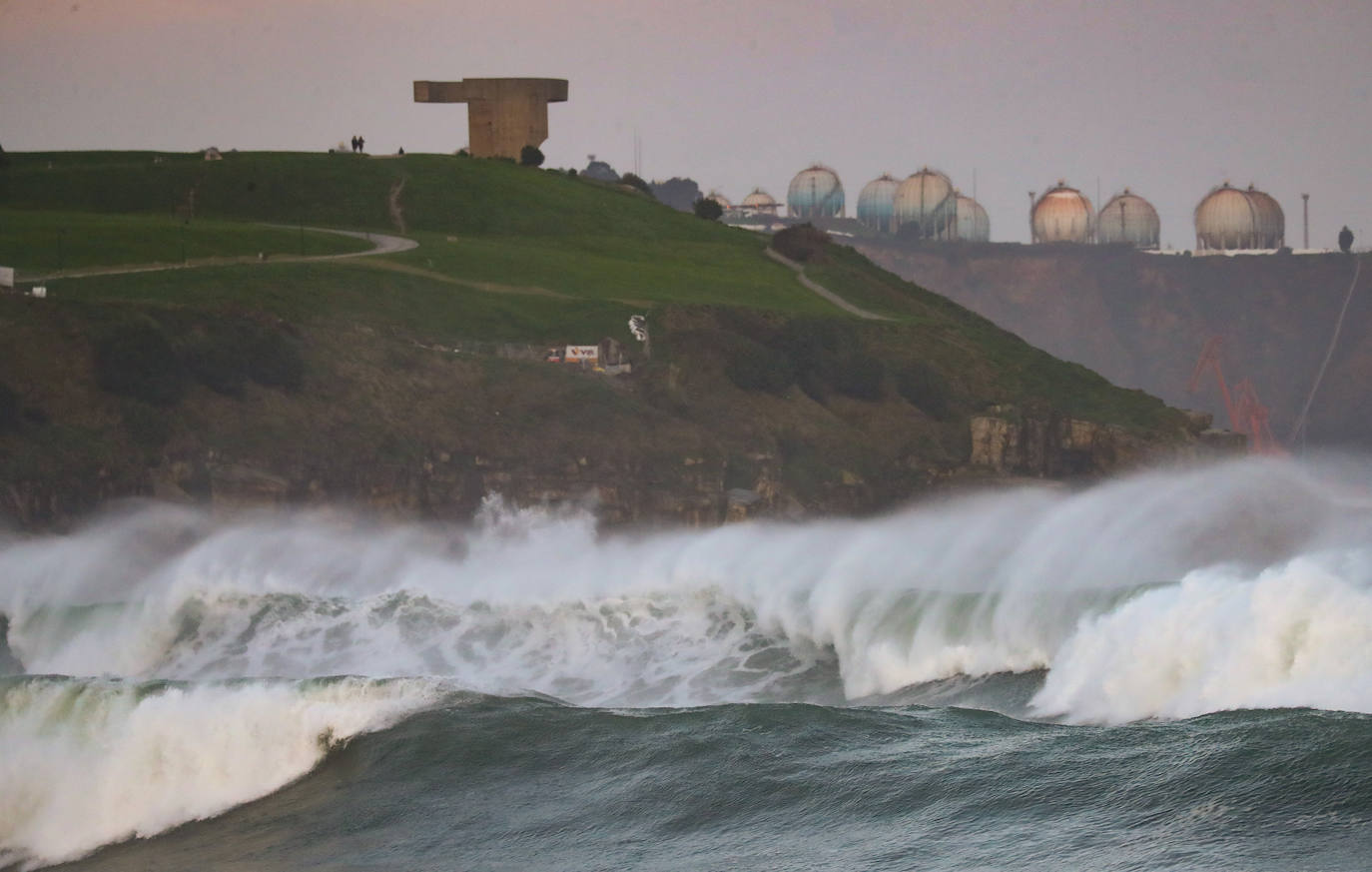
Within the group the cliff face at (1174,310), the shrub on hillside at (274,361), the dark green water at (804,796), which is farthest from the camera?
the cliff face at (1174,310)

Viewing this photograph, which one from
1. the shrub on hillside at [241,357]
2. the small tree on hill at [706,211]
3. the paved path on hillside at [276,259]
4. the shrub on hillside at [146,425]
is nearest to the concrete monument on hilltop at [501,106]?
the small tree on hill at [706,211]

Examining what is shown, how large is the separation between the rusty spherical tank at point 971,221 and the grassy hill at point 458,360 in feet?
258

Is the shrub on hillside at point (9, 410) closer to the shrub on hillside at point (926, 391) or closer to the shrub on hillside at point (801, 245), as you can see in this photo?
the shrub on hillside at point (926, 391)

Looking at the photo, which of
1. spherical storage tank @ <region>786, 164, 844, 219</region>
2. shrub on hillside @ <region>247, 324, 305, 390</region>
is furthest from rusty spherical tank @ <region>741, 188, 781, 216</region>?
shrub on hillside @ <region>247, 324, 305, 390</region>

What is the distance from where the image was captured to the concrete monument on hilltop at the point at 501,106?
4392 inches

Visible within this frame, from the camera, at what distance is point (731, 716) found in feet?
95.1

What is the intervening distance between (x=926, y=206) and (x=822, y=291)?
8350cm

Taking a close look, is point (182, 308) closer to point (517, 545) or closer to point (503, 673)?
point (517, 545)

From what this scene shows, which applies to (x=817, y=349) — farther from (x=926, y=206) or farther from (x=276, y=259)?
(x=926, y=206)

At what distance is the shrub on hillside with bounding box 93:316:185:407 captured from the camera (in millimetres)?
67500

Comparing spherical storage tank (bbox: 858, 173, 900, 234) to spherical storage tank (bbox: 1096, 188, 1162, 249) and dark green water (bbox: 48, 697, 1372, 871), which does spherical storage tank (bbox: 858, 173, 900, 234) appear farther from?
dark green water (bbox: 48, 697, 1372, 871)

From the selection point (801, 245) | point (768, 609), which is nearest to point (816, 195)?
point (801, 245)

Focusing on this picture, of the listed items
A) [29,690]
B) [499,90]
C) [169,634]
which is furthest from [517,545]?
[499,90]

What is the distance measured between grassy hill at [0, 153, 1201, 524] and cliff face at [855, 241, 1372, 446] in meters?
70.2
